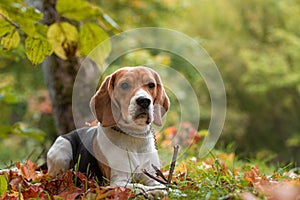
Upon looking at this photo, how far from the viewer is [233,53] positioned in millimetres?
16438

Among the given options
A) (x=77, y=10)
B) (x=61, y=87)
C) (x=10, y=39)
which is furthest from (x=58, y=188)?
(x=61, y=87)

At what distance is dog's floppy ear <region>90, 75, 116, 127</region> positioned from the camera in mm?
2396

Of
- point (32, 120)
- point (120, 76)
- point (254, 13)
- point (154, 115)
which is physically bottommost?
→ point (32, 120)

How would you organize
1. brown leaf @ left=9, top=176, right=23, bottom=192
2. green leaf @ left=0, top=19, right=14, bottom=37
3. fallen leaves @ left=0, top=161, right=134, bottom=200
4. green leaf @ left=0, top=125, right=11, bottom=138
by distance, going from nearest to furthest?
1. green leaf @ left=0, top=19, right=14, bottom=37
2. fallen leaves @ left=0, top=161, right=134, bottom=200
3. brown leaf @ left=9, top=176, right=23, bottom=192
4. green leaf @ left=0, top=125, right=11, bottom=138

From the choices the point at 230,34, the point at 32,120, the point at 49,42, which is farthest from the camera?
the point at 230,34

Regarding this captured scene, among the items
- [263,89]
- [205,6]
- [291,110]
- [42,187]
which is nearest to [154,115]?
[42,187]

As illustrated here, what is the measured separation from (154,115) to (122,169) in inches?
13.2

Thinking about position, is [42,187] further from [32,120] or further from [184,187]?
[32,120]

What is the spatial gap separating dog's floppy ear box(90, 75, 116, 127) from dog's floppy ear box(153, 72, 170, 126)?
240mm

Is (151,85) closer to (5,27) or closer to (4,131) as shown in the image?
(5,27)

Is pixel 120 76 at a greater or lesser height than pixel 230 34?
lesser

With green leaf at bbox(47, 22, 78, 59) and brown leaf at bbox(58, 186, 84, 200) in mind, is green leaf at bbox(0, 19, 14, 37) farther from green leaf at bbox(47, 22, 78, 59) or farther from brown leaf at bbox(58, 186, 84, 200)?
brown leaf at bbox(58, 186, 84, 200)

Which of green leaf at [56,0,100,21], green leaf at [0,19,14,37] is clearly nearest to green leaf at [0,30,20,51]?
green leaf at [0,19,14,37]

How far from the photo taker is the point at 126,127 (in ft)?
7.87
